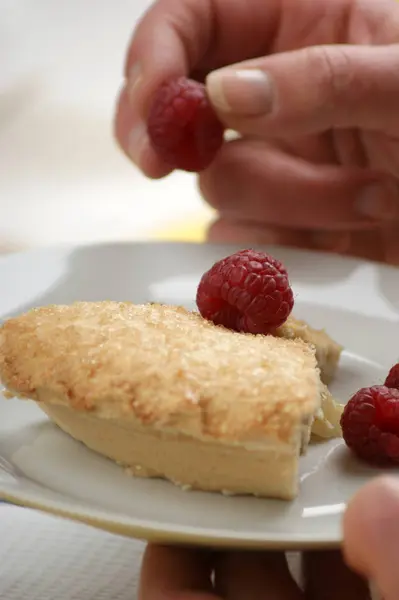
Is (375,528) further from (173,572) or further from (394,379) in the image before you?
(394,379)

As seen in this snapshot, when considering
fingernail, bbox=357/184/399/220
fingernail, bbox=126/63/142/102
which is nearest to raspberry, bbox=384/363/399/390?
fingernail, bbox=357/184/399/220

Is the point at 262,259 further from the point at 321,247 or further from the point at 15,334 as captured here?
the point at 321,247

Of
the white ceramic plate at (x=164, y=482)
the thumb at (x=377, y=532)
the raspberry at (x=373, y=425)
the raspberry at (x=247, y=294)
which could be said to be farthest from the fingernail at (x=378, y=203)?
the thumb at (x=377, y=532)

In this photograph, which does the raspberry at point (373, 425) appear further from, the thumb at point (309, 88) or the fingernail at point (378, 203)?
the fingernail at point (378, 203)

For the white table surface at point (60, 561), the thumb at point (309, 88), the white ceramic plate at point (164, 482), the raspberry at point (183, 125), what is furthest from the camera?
the raspberry at point (183, 125)

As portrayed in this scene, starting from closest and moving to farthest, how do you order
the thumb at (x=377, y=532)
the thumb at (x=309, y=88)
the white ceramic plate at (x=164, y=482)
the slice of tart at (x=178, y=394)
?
the thumb at (x=377, y=532), the white ceramic plate at (x=164, y=482), the slice of tart at (x=178, y=394), the thumb at (x=309, y=88)

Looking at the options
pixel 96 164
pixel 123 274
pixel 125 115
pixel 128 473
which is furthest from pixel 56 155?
pixel 128 473

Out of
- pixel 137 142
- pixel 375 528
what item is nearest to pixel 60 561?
pixel 375 528

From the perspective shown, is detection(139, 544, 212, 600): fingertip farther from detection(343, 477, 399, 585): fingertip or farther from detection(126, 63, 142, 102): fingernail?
detection(126, 63, 142, 102): fingernail
